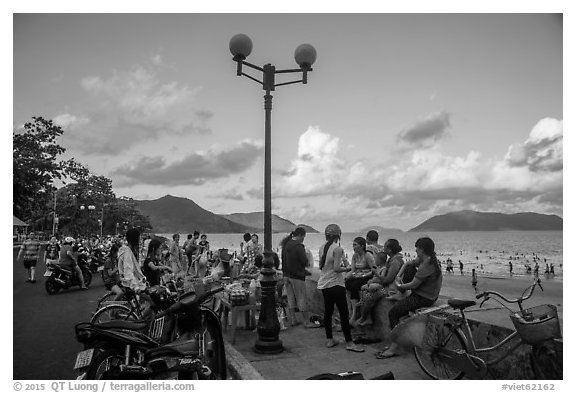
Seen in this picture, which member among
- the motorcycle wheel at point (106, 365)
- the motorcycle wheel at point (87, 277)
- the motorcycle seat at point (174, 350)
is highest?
the motorcycle seat at point (174, 350)

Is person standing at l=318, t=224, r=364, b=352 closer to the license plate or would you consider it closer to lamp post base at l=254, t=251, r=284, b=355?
lamp post base at l=254, t=251, r=284, b=355

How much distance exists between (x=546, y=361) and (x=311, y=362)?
8.75 ft

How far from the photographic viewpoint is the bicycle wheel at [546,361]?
11.5 feet

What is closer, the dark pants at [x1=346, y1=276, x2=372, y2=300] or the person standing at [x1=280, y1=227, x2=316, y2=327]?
the dark pants at [x1=346, y1=276, x2=372, y2=300]

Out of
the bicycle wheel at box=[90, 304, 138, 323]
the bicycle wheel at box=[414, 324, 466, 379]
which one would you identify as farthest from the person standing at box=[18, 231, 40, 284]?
the bicycle wheel at box=[414, 324, 466, 379]

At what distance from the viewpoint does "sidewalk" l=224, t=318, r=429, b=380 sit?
4.84 meters

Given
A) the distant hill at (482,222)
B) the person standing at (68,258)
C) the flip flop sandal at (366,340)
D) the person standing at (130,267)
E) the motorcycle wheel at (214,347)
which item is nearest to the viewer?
the motorcycle wheel at (214,347)

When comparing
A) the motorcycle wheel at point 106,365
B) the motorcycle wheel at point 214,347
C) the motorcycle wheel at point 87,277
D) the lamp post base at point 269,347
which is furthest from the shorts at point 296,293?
the motorcycle wheel at point 87,277

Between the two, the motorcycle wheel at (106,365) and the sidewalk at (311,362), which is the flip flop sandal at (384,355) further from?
the motorcycle wheel at (106,365)

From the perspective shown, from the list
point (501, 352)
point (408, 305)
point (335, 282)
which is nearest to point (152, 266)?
point (335, 282)

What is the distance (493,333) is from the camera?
415 centimetres

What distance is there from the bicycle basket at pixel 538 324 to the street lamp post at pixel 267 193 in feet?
9.95

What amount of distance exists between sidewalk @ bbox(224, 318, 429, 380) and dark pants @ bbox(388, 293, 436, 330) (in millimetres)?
518
